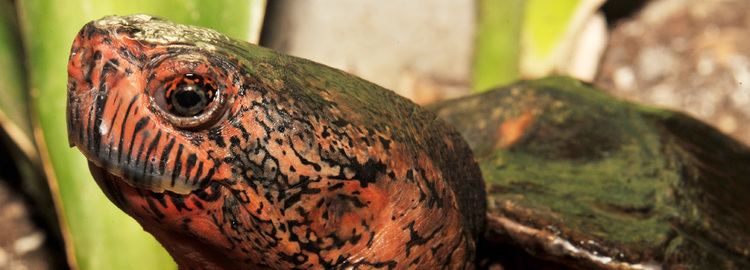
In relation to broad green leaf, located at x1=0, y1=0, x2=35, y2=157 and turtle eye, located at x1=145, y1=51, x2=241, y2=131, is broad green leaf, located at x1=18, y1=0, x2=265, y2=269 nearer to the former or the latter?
broad green leaf, located at x1=0, y1=0, x2=35, y2=157

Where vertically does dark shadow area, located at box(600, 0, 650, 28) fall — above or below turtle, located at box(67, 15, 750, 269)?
above

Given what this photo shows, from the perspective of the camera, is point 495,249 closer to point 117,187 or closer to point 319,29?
point 117,187

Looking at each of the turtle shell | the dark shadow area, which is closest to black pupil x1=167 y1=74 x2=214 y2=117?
the turtle shell

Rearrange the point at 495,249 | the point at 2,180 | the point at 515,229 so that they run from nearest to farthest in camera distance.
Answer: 1. the point at 515,229
2. the point at 495,249
3. the point at 2,180

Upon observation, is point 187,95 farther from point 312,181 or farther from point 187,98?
point 312,181

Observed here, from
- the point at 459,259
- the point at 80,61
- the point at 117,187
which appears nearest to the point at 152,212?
the point at 117,187

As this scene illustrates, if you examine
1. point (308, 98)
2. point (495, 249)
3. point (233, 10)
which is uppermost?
point (233, 10)
